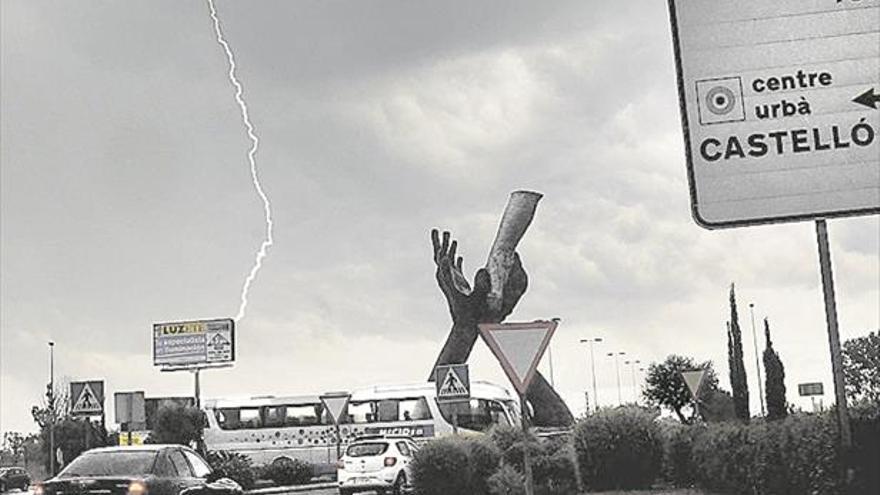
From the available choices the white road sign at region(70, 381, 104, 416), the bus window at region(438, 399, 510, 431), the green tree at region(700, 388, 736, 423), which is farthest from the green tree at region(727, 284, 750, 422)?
the white road sign at region(70, 381, 104, 416)

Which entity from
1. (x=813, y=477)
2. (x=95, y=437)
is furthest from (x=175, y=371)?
(x=813, y=477)

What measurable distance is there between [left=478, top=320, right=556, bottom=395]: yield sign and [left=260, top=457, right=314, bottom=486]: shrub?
3302 centimetres

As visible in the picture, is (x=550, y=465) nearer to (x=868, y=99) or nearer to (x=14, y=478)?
(x=868, y=99)

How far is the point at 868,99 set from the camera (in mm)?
7410

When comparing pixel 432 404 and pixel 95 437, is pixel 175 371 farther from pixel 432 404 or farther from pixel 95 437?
pixel 432 404

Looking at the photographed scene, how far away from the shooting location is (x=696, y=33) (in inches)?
291

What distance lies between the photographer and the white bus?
169 feet

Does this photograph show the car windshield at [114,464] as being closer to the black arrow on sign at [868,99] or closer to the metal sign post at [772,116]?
the metal sign post at [772,116]

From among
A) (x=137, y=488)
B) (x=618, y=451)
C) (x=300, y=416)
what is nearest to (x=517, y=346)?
(x=137, y=488)

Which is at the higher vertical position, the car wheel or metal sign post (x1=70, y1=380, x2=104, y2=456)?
metal sign post (x1=70, y1=380, x2=104, y2=456)

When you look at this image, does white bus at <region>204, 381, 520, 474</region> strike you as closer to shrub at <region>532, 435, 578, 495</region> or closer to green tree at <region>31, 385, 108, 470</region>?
green tree at <region>31, 385, 108, 470</region>

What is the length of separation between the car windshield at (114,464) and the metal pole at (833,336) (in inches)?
488

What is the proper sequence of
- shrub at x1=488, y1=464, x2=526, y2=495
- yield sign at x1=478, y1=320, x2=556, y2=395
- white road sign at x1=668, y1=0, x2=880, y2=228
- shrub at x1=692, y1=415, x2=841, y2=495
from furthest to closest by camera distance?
shrub at x1=488, y1=464, x2=526, y2=495 < shrub at x1=692, y1=415, x2=841, y2=495 < yield sign at x1=478, y1=320, x2=556, y2=395 < white road sign at x1=668, y1=0, x2=880, y2=228

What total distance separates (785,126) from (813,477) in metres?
9.74
